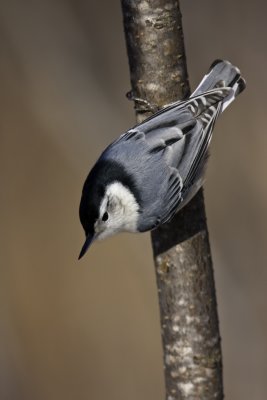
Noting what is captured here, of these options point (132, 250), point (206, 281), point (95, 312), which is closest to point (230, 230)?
point (132, 250)

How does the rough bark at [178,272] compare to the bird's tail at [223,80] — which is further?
the bird's tail at [223,80]

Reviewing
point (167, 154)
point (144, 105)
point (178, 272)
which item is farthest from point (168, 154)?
point (178, 272)

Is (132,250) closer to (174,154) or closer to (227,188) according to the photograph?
(227,188)

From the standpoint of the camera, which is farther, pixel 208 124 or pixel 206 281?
pixel 208 124

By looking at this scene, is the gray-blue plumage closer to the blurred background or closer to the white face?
the white face

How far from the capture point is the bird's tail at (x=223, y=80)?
2377 mm

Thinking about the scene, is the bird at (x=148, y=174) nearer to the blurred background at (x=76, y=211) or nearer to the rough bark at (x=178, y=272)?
the rough bark at (x=178, y=272)

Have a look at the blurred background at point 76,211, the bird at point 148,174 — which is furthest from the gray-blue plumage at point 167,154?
the blurred background at point 76,211

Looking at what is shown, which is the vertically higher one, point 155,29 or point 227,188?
point 155,29

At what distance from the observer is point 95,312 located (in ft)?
11.3

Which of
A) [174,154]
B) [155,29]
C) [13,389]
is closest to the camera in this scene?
[155,29]

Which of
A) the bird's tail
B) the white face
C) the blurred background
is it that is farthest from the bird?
the blurred background

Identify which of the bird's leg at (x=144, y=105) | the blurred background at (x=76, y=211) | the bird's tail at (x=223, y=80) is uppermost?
the bird's leg at (x=144, y=105)

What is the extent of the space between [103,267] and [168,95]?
1.55 m
